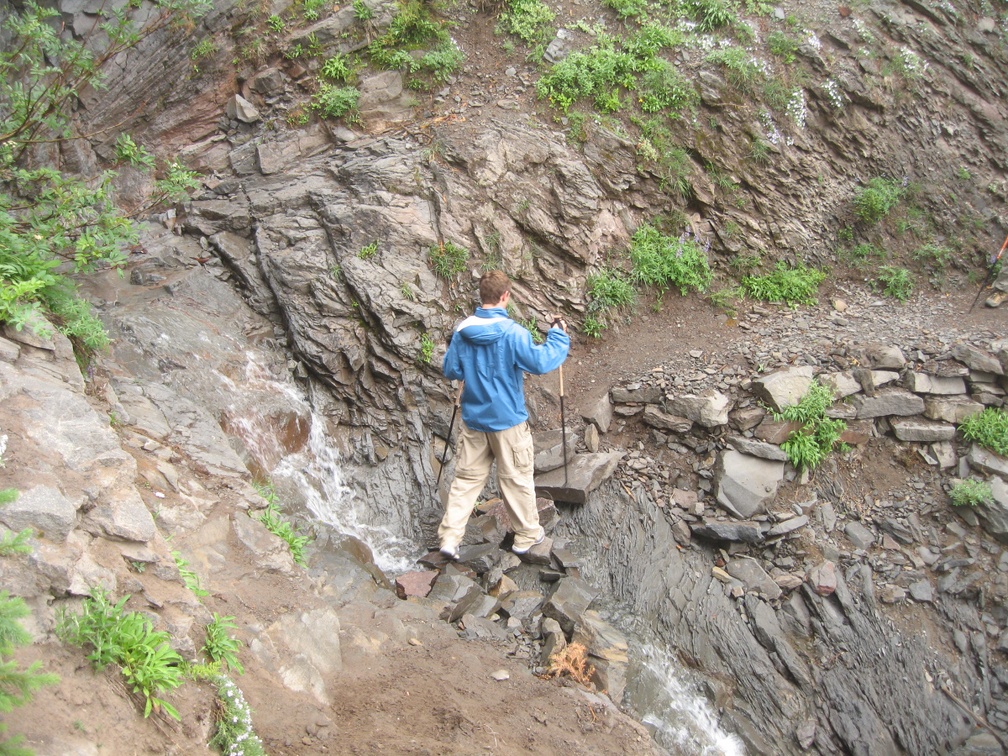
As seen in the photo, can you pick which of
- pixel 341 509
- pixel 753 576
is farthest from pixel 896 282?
pixel 341 509

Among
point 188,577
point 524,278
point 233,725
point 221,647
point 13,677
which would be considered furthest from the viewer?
point 524,278

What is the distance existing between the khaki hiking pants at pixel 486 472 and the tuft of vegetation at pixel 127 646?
Result: 3135mm

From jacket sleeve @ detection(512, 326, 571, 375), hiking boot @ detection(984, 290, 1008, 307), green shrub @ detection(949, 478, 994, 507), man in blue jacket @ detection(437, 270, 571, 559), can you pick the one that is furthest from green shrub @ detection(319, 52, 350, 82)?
hiking boot @ detection(984, 290, 1008, 307)

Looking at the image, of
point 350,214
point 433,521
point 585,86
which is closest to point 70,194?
point 350,214

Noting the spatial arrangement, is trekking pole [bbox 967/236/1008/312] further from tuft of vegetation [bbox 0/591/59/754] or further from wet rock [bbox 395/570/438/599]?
tuft of vegetation [bbox 0/591/59/754]

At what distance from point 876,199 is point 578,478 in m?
6.63

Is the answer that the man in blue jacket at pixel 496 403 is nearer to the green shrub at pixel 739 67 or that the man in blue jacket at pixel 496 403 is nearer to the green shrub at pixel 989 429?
the green shrub at pixel 989 429

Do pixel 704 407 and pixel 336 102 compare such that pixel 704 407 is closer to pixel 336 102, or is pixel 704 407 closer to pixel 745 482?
pixel 745 482

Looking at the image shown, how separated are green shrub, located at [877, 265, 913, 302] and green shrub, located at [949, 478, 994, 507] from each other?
129 inches

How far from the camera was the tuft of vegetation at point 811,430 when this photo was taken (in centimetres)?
736

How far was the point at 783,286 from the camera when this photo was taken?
9.48 metres

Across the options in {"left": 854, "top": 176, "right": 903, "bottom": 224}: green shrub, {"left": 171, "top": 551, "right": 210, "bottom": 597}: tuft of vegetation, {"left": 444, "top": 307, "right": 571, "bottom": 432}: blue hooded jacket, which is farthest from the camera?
{"left": 854, "top": 176, "right": 903, "bottom": 224}: green shrub

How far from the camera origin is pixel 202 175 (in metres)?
9.22

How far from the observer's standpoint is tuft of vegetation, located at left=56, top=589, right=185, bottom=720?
308cm
